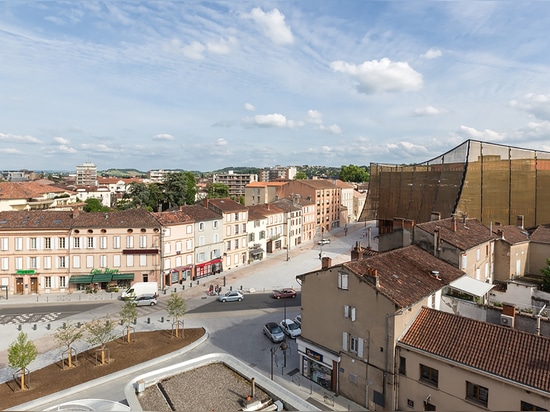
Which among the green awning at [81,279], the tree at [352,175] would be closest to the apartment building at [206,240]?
the green awning at [81,279]

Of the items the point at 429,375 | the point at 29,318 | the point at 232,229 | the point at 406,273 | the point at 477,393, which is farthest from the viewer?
the point at 232,229

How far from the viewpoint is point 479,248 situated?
31953mm

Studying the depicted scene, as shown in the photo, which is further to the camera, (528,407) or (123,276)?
(123,276)

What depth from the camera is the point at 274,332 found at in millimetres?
31531

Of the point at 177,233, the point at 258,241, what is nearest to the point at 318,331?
the point at 177,233

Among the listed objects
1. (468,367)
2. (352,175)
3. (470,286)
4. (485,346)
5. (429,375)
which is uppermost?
(352,175)

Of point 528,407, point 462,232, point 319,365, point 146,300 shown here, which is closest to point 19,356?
point 146,300

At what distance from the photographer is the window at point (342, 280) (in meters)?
23.0

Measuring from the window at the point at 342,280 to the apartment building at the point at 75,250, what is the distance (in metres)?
30.1

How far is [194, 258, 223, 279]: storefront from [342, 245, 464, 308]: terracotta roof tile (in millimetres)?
32035

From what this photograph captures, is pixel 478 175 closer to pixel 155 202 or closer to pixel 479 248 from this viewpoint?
pixel 479 248

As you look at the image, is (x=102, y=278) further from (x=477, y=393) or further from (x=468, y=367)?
(x=477, y=393)

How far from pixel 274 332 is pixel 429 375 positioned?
14684 millimetres

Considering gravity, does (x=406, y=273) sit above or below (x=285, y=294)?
above
